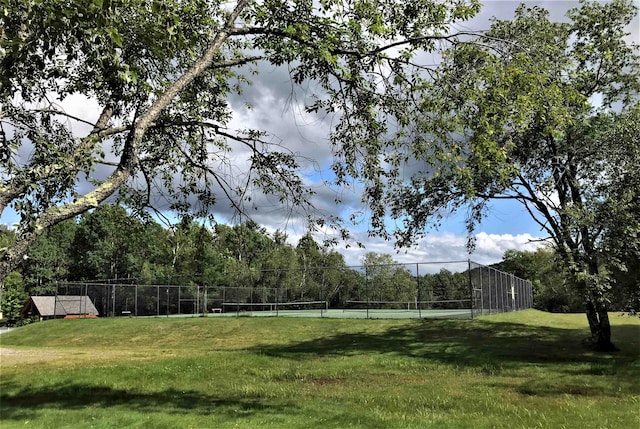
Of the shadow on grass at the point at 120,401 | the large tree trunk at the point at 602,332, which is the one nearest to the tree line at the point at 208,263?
the shadow on grass at the point at 120,401

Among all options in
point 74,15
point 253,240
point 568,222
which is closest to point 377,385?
point 253,240

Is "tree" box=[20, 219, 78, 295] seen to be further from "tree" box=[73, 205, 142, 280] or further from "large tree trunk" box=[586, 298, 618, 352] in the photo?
"large tree trunk" box=[586, 298, 618, 352]

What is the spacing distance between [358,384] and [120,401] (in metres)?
4.95

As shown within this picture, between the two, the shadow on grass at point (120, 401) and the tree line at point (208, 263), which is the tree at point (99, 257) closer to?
the tree line at point (208, 263)

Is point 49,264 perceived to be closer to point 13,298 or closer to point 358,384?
point 13,298

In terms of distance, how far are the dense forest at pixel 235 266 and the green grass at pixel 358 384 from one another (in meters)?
2.49

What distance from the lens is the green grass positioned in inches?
297

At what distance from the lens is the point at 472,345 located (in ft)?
53.7

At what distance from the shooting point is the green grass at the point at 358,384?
7551mm

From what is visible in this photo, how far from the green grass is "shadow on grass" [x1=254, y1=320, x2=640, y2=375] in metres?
0.05

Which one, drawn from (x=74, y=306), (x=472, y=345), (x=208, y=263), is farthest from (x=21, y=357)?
(x=208, y=263)

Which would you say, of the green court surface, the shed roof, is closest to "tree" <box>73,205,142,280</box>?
the shed roof

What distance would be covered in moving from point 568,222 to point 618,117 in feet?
14.8

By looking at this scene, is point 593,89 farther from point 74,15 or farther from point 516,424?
point 74,15
